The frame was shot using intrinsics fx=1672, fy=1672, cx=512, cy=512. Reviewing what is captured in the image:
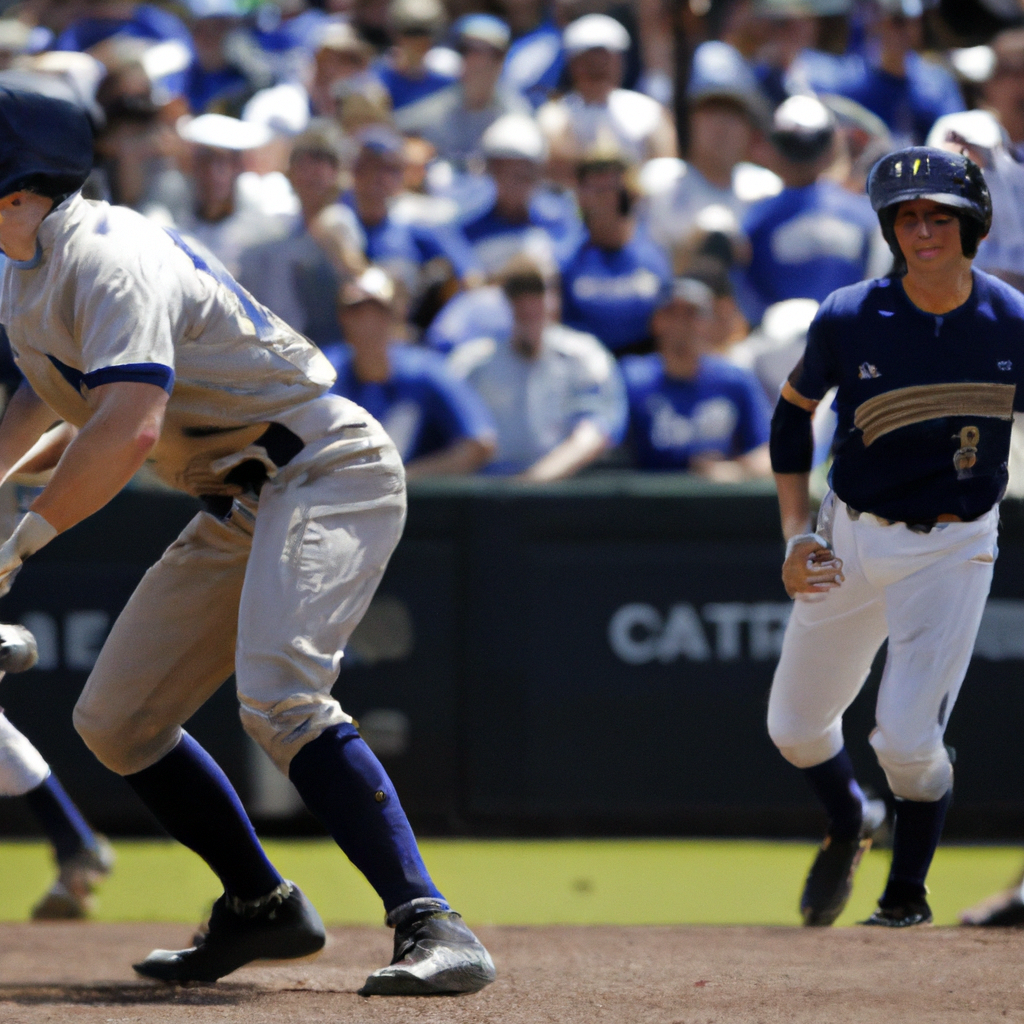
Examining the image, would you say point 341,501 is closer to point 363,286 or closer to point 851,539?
point 851,539

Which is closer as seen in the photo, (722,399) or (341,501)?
(341,501)

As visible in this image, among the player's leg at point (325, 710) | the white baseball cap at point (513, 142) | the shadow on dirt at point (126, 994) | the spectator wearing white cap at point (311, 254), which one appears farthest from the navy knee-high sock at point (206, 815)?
the white baseball cap at point (513, 142)

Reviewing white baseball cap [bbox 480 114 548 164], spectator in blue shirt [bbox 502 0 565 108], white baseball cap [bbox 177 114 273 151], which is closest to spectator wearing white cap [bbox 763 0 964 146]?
spectator in blue shirt [bbox 502 0 565 108]

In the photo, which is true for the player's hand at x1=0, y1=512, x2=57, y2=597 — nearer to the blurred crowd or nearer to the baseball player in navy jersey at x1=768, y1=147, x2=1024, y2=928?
the baseball player in navy jersey at x1=768, y1=147, x2=1024, y2=928

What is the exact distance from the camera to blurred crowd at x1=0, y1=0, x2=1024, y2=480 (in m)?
7.52

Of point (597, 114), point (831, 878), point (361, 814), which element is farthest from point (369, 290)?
point (361, 814)

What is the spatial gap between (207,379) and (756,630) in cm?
381

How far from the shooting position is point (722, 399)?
7.45 metres

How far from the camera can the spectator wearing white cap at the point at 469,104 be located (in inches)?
388

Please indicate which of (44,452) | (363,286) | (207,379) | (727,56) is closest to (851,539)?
(207,379)

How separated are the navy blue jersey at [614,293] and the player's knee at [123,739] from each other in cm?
472

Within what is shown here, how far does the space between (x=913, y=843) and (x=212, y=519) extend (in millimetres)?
2112

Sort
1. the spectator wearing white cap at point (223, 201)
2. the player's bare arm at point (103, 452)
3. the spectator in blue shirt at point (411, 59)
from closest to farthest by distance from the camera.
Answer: the player's bare arm at point (103, 452)
the spectator wearing white cap at point (223, 201)
the spectator in blue shirt at point (411, 59)

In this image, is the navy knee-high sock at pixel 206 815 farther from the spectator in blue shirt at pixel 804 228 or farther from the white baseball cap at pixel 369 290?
the spectator in blue shirt at pixel 804 228
